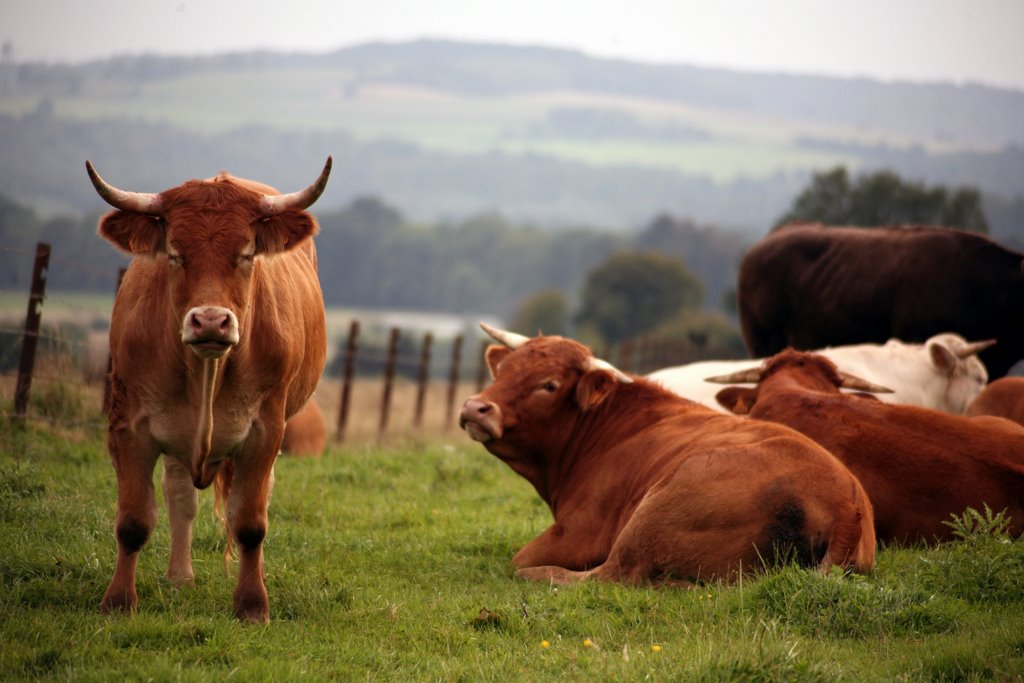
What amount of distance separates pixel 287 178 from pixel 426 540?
17180cm

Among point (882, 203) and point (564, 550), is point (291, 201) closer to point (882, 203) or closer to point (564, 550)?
point (564, 550)

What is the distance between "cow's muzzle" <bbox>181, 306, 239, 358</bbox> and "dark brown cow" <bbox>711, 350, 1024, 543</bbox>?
4.21 metres

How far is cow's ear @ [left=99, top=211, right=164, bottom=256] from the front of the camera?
5.90 meters

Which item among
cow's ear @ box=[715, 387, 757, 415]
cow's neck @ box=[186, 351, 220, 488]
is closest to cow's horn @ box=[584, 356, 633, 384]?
cow's ear @ box=[715, 387, 757, 415]

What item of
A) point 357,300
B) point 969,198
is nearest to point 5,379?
point 969,198

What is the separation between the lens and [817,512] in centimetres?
632

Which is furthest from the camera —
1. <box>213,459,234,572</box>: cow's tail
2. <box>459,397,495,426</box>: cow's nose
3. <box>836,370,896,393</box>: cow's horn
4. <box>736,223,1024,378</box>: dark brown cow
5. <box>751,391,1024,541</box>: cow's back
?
<box>736,223,1024,378</box>: dark brown cow

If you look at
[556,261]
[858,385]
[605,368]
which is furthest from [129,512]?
[556,261]

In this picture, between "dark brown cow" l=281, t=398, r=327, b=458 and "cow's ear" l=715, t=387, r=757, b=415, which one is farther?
"dark brown cow" l=281, t=398, r=327, b=458

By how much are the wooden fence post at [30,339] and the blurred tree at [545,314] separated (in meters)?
67.2

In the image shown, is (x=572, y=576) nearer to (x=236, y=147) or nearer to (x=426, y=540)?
(x=426, y=540)

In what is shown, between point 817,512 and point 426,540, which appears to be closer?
point 817,512

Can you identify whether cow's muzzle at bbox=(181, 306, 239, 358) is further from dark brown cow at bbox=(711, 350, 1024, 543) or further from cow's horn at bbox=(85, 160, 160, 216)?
dark brown cow at bbox=(711, 350, 1024, 543)

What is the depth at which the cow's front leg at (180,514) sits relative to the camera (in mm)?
6621
